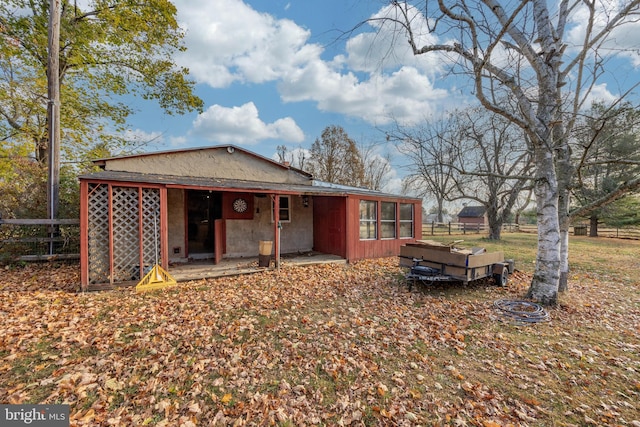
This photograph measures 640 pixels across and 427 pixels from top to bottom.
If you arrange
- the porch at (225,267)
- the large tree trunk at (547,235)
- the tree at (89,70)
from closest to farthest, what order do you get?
the large tree trunk at (547,235)
the porch at (225,267)
the tree at (89,70)

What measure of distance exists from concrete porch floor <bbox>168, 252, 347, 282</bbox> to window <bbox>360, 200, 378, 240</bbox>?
5.12ft

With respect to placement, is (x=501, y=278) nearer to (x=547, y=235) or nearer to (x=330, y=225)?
(x=547, y=235)

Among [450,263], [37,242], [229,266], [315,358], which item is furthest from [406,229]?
[37,242]

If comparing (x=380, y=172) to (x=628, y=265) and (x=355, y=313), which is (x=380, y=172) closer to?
(x=628, y=265)

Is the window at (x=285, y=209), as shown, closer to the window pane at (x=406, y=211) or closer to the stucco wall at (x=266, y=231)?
the stucco wall at (x=266, y=231)

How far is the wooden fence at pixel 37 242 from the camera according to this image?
25.9ft

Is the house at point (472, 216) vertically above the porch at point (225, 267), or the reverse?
the house at point (472, 216)

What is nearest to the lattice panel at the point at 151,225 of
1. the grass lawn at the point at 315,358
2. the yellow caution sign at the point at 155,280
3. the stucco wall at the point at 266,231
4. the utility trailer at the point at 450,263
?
the yellow caution sign at the point at 155,280

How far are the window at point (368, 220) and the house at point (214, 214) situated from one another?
0.04 m

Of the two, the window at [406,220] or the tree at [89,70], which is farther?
the window at [406,220]

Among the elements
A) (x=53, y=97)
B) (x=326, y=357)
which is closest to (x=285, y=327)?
(x=326, y=357)

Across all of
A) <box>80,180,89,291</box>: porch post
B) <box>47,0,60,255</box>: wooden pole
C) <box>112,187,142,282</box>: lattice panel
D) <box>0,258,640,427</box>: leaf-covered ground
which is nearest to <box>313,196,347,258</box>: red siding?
<box>0,258,640,427</box>: leaf-covered ground

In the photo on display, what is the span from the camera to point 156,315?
16.0 ft

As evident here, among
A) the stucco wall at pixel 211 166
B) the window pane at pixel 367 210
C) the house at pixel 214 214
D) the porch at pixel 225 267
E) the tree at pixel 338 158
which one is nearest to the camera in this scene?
the house at pixel 214 214
